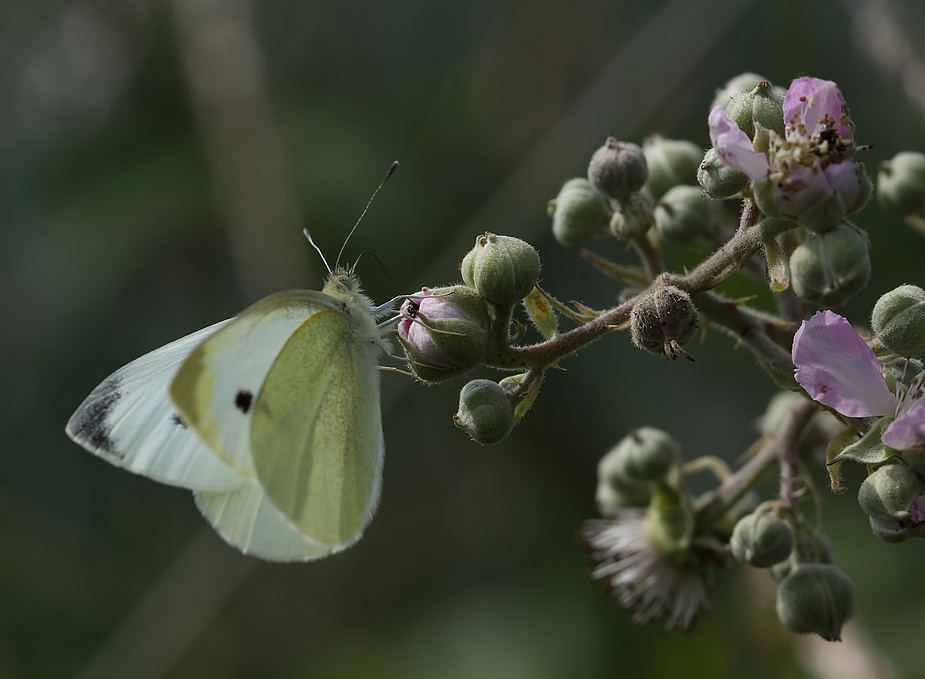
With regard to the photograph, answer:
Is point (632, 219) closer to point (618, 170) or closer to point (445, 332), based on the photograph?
point (618, 170)

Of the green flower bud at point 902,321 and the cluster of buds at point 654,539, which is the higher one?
the green flower bud at point 902,321

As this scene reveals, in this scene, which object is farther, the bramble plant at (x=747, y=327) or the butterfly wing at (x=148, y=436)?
the butterfly wing at (x=148, y=436)

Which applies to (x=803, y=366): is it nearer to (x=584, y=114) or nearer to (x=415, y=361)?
(x=415, y=361)

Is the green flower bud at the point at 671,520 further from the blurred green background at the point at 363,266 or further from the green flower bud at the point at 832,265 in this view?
the blurred green background at the point at 363,266

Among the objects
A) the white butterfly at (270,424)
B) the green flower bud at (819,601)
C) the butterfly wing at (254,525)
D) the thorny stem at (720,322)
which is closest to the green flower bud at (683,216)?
the thorny stem at (720,322)

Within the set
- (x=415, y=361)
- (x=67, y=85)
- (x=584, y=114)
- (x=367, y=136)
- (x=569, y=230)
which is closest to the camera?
(x=415, y=361)

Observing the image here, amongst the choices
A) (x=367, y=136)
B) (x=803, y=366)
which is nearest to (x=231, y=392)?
(x=803, y=366)

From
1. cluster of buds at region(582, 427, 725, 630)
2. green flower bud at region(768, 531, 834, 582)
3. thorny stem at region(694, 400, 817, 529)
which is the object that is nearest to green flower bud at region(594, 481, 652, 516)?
cluster of buds at region(582, 427, 725, 630)
